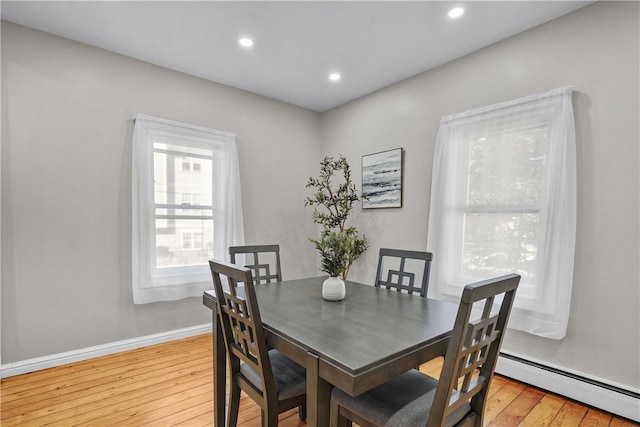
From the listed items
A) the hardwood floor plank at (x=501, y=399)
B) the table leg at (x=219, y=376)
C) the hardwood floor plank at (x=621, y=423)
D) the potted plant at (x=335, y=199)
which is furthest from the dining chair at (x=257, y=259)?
the hardwood floor plank at (x=621, y=423)

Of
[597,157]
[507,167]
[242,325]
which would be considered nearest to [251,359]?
[242,325]

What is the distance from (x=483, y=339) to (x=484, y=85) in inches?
95.0

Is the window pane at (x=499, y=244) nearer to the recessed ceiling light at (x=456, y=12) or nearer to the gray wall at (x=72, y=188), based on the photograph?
the recessed ceiling light at (x=456, y=12)

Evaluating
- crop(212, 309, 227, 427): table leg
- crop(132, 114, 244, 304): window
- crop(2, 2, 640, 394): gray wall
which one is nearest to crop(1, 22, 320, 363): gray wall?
crop(2, 2, 640, 394): gray wall

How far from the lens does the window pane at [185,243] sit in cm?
317

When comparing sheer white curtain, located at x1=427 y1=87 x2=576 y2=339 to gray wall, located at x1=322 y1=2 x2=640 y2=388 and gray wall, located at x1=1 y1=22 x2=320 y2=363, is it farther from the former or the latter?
gray wall, located at x1=1 y1=22 x2=320 y2=363

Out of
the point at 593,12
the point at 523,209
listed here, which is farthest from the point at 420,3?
the point at 523,209

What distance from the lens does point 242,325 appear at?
154 centimetres

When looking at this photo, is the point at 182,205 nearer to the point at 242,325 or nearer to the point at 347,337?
the point at 242,325

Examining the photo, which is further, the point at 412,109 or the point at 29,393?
the point at 412,109

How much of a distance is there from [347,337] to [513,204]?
202cm

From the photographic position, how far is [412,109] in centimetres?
335

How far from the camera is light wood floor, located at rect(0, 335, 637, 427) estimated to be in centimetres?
196

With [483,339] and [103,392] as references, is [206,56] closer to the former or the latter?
[103,392]
